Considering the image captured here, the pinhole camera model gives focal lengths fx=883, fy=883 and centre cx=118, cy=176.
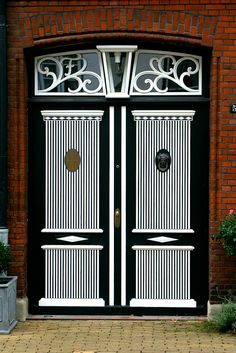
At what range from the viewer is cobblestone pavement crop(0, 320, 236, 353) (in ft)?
32.2

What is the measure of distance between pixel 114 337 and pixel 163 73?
11.4ft

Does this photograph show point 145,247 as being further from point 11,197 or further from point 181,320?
point 11,197

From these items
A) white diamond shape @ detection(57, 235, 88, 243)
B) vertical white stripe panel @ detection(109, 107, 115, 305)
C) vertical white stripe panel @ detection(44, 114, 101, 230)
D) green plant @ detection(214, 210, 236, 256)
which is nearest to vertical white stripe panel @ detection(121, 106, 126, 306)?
vertical white stripe panel @ detection(109, 107, 115, 305)

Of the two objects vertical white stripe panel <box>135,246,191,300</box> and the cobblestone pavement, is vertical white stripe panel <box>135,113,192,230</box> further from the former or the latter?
the cobblestone pavement

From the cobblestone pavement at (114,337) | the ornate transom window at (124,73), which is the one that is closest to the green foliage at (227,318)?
the cobblestone pavement at (114,337)

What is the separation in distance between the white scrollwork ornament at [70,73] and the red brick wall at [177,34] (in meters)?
0.34

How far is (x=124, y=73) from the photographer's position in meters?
11.5

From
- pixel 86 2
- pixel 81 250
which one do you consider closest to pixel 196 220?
pixel 81 250

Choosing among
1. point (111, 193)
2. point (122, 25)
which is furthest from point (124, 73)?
point (111, 193)

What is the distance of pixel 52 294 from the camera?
11.6 m

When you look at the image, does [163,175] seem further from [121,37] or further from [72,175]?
[121,37]

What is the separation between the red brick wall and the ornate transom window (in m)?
0.31

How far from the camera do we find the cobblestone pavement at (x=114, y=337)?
9.80 meters

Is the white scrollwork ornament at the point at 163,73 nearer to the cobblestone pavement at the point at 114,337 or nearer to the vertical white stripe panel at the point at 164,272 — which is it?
the vertical white stripe panel at the point at 164,272
